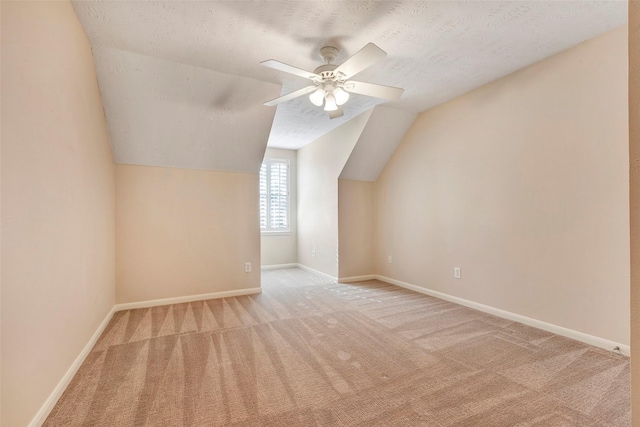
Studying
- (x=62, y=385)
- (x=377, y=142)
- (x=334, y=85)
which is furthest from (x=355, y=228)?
(x=62, y=385)

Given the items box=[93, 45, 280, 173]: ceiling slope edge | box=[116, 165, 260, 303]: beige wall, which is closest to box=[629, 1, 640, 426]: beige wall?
box=[93, 45, 280, 173]: ceiling slope edge

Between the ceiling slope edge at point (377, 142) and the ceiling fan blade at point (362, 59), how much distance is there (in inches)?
71.1

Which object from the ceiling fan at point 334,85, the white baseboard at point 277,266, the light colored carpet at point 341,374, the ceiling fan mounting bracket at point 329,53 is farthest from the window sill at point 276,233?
the ceiling fan mounting bracket at point 329,53

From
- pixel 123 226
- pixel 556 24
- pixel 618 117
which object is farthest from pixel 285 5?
pixel 123 226

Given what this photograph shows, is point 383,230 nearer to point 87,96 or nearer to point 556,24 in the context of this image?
point 556,24

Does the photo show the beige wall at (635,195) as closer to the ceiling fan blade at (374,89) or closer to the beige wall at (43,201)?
the ceiling fan blade at (374,89)

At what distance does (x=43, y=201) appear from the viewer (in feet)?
5.25

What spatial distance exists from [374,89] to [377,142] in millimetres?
1879

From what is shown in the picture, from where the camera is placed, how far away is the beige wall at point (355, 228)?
4707 millimetres

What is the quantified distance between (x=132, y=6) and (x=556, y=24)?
3021mm

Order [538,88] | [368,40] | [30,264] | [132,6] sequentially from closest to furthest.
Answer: [30,264] < [132,6] < [368,40] < [538,88]

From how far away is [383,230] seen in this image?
4.74 m

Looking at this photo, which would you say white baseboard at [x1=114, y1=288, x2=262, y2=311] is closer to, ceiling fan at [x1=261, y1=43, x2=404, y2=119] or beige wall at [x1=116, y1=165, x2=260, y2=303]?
beige wall at [x1=116, y1=165, x2=260, y2=303]

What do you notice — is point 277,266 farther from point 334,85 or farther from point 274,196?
point 334,85
